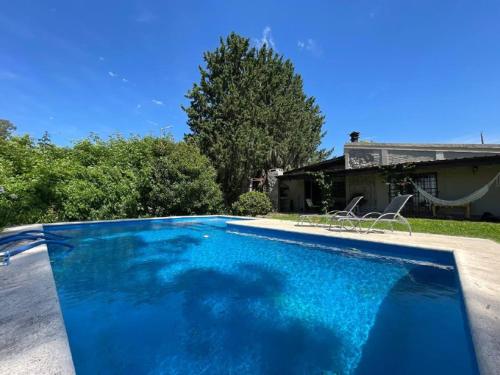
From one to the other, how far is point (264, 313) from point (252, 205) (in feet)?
37.9

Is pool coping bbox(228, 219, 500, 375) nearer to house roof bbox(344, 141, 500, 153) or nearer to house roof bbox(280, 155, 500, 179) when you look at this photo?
house roof bbox(280, 155, 500, 179)

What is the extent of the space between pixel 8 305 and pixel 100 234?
28.6 ft

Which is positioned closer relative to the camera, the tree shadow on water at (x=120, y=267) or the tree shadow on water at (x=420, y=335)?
the tree shadow on water at (x=420, y=335)

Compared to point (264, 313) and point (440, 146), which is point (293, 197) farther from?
point (264, 313)

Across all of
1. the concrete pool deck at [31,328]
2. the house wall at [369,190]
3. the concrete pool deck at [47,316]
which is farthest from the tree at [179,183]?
the concrete pool deck at [31,328]

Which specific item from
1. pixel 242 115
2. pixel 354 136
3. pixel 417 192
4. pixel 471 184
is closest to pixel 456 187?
pixel 471 184

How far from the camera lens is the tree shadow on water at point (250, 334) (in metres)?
2.64

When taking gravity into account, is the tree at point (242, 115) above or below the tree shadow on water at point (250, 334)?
above

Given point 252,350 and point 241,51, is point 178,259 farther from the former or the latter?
point 241,51

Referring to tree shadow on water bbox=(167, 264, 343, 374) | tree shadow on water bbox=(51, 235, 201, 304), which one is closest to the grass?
tree shadow on water bbox=(167, 264, 343, 374)

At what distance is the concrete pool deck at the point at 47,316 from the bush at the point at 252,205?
11.0 metres

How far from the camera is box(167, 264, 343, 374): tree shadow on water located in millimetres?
2643

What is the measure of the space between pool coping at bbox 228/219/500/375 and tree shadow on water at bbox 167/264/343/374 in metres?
1.26

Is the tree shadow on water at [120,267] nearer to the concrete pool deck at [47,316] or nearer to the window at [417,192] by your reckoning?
the concrete pool deck at [47,316]
